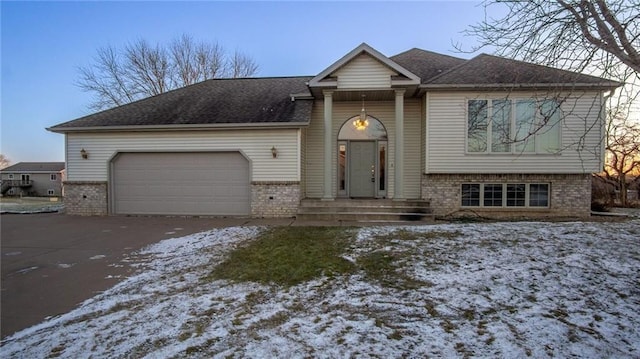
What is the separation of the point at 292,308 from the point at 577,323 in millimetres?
2859

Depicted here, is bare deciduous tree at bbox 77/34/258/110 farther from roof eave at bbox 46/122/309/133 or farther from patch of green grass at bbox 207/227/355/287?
patch of green grass at bbox 207/227/355/287

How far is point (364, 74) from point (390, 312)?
26.1ft

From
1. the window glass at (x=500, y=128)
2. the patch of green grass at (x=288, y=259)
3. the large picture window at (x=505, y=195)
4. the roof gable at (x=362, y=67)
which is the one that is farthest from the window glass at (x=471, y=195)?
the patch of green grass at (x=288, y=259)

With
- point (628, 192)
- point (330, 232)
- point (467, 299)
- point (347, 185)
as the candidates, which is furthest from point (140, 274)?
point (628, 192)

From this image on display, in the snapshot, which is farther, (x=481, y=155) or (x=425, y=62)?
(x=425, y=62)

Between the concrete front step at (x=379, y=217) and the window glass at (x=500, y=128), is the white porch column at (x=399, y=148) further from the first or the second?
the window glass at (x=500, y=128)

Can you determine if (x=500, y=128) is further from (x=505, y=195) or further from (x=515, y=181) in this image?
(x=505, y=195)

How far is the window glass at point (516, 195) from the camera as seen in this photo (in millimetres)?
9750

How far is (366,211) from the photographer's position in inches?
361

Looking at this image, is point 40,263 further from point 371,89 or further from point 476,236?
point 371,89

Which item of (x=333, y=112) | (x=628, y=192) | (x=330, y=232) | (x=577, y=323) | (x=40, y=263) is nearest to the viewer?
(x=577, y=323)

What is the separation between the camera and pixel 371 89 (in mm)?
9625

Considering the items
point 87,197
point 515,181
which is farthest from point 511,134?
point 87,197

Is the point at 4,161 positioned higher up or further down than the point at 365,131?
higher up
